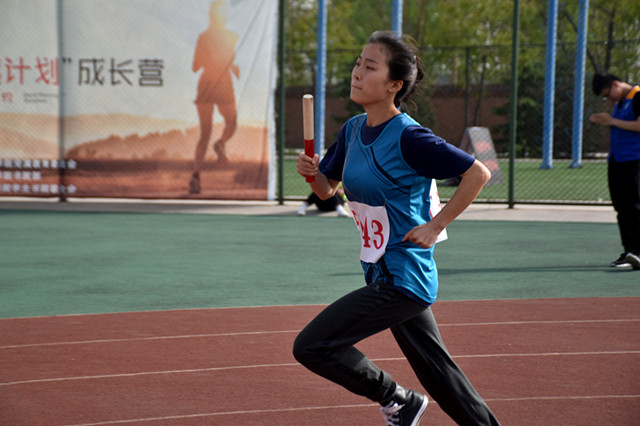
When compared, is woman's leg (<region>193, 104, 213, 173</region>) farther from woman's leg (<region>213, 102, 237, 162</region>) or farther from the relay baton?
the relay baton

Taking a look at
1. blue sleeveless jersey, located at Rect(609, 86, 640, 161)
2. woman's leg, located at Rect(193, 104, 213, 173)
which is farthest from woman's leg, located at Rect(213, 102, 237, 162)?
blue sleeveless jersey, located at Rect(609, 86, 640, 161)

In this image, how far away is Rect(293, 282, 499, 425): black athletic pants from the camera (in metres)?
3.36

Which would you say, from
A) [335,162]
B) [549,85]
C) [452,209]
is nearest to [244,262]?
[335,162]

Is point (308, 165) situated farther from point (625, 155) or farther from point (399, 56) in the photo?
point (625, 155)

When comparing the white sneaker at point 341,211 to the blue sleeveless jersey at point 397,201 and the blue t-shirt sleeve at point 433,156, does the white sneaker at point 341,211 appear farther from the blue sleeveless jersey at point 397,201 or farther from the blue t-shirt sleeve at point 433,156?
the blue t-shirt sleeve at point 433,156

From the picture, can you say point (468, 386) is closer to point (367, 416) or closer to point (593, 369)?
point (367, 416)

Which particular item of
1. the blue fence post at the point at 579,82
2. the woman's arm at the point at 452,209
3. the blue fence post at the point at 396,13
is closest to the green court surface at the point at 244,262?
the woman's arm at the point at 452,209

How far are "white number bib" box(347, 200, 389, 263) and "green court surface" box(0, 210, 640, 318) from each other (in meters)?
3.65

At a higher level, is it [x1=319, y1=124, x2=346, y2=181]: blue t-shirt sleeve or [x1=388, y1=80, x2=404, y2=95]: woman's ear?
[x1=388, y1=80, x2=404, y2=95]: woman's ear

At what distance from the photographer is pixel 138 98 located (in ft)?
47.0

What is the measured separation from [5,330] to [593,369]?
396cm

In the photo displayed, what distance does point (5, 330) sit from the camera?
6.15m

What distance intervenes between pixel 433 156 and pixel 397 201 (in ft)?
0.77

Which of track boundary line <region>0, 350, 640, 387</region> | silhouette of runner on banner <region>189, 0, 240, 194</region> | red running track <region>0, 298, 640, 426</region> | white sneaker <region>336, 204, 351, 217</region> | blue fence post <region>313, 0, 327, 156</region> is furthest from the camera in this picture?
blue fence post <region>313, 0, 327, 156</region>
